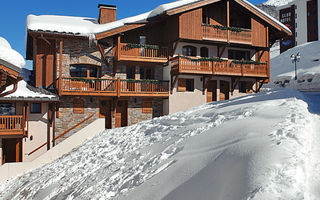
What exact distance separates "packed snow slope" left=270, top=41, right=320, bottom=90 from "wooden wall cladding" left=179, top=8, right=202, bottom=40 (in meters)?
13.9

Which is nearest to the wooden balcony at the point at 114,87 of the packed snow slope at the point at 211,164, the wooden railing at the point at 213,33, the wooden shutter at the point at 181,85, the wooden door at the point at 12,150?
the wooden shutter at the point at 181,85

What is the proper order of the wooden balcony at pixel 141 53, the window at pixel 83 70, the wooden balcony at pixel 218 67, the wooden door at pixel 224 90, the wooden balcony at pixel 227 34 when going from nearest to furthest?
the wooden balcony at pixel 141 53 → the window at pixel 83 70 → the wooden balcony at pixel 218 67 → the wooden balcony at pixel 227 34 → the wooden door at pixel 224 90

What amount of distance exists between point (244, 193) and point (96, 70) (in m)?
15.7

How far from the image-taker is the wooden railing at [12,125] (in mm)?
14344

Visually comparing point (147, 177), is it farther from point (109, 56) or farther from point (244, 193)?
point (109, 56)

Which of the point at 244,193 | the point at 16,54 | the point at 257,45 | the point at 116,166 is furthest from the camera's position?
the point at 257,45

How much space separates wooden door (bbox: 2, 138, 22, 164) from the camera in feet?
51.8

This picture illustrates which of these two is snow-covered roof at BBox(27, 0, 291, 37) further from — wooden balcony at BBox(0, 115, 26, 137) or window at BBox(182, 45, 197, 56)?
wooden balcony at BBox(0, 115, 26, 137)

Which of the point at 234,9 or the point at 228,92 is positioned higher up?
the point at 234,9

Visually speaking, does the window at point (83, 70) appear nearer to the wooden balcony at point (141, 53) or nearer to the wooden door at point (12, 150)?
the wooden balcony at point (141, 53)

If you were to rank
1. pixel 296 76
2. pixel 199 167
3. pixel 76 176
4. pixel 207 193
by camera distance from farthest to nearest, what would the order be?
pixel 296 76, pixel 76 176, pixel 199 167, pixel 207 193

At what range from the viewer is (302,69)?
34.6m

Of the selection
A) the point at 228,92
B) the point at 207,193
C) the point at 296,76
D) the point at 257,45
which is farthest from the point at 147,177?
the point at 296,76

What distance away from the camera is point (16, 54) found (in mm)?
6703
